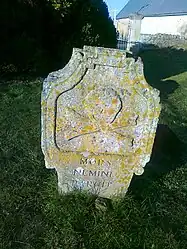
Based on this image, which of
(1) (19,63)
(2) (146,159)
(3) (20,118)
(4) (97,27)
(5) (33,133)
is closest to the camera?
(2) (146,159)

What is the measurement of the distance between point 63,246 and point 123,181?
1.00 metres

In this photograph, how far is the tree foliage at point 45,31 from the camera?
8.83 m

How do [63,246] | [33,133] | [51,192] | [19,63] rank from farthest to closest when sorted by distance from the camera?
[19,63], [33,133], [51,192], [63,246]

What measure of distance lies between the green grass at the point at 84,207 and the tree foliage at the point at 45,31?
416cm

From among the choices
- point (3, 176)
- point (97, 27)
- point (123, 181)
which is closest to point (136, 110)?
point (123, 181)

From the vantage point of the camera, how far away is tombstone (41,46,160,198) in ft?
10.1

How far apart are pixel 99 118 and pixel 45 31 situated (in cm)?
724

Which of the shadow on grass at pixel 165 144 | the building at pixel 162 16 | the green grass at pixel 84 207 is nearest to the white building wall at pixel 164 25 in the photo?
the building at pixel 162 16

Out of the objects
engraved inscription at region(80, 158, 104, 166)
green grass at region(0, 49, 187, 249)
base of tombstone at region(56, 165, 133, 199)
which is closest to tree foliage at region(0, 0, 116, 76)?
green grass at region(0, 49, 187, 249)

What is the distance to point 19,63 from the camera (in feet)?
30.5

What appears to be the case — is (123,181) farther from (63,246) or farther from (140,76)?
(140,76)

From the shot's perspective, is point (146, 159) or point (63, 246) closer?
point (63, 246)

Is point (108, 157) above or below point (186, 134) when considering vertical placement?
above

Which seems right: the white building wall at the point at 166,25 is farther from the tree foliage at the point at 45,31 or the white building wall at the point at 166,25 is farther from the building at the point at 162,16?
the tree foliage at the point at 45,31
